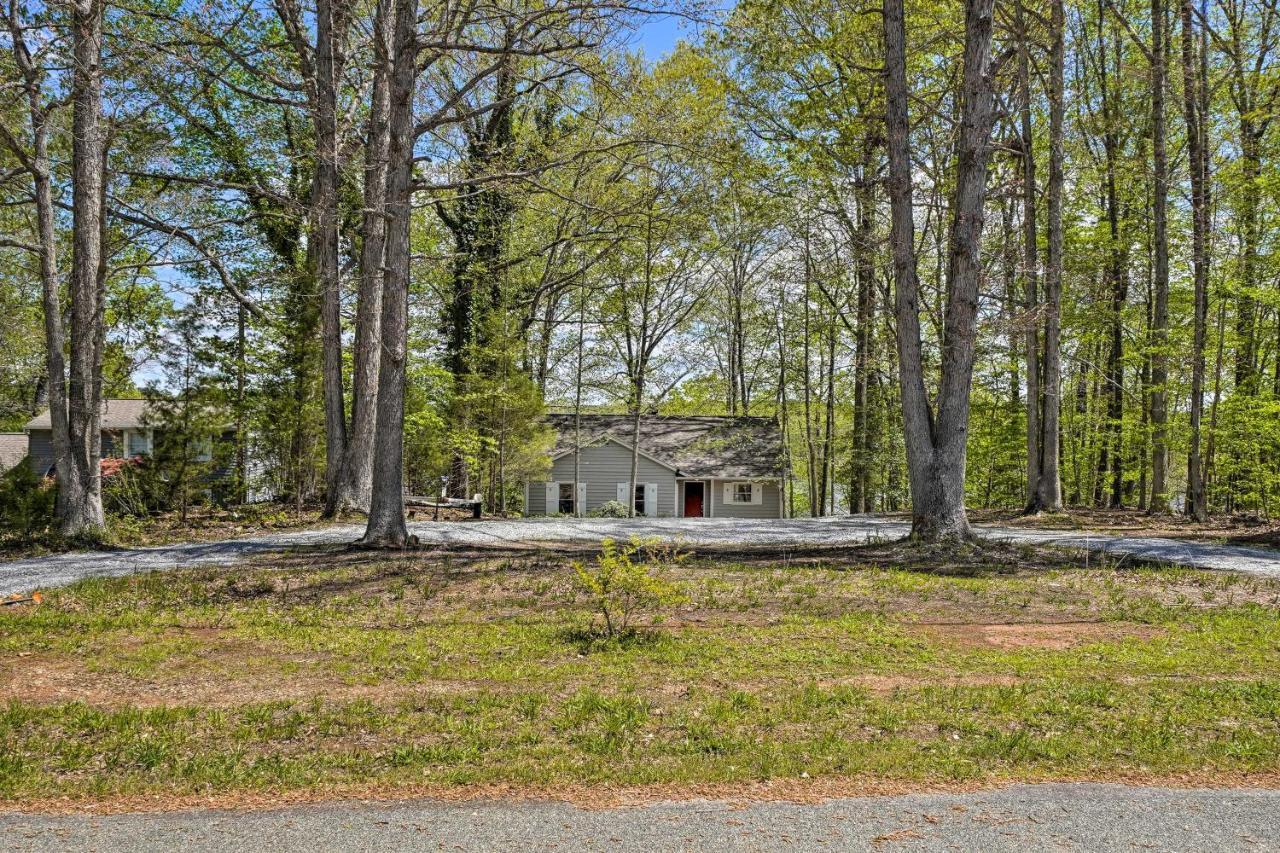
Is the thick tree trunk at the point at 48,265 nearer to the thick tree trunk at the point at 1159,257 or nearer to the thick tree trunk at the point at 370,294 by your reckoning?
the thick tree trunk at the point at 370,294

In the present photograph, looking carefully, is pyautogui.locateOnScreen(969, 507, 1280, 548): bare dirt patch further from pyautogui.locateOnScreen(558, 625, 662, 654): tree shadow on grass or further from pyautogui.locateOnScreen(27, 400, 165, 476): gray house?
pyautogui.locateOnScreen(27, 400, 165, 476): gray house

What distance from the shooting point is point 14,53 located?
10.7m

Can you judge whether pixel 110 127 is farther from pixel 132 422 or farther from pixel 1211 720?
pixel 132 422

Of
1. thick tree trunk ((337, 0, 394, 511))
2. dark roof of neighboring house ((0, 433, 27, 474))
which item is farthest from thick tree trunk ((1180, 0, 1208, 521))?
dark roof of neighboring house ((0, 433, 27, 474))

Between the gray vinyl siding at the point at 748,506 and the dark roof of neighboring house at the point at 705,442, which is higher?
the dark roof of neighboring house at the point at 705,442

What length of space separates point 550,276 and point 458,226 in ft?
11.2

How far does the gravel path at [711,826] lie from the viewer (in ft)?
10.1

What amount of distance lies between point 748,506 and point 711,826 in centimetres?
2738

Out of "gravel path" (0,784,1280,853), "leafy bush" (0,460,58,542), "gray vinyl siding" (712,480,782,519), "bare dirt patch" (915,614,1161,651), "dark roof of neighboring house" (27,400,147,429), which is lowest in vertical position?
"gray vinyl siding" (712,480,782,519)

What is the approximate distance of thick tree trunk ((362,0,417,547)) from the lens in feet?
34.2

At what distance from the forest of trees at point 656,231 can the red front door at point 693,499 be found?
3993mm

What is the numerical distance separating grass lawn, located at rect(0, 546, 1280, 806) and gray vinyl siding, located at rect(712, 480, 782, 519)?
21.6 m

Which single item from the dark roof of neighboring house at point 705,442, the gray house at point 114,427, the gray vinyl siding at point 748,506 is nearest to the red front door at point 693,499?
the gray vinyl siding at point 748,506

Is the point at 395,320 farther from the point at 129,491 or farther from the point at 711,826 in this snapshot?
the point at 711,826
